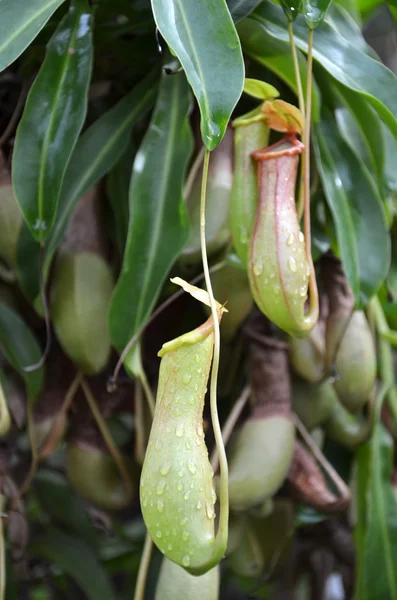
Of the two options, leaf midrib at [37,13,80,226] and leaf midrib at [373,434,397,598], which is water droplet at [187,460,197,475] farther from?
leaf midrib at [373,434,397,598]

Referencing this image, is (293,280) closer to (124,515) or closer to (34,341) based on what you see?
(34,341)

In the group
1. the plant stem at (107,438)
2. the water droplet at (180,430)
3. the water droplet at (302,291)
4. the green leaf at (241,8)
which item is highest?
the green leaf at (241,8)

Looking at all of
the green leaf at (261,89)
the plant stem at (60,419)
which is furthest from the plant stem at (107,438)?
the green leaf at (261,89)

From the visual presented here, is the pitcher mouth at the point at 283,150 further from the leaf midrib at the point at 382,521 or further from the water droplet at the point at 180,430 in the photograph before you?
the leaf midrib at the point at 382,521

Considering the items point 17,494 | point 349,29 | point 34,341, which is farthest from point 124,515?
point 349,29

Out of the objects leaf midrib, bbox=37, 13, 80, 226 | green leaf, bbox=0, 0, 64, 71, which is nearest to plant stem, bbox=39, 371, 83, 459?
leaf midrib, bbox=37, 13, 80, 226

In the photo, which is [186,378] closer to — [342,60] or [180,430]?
[180,430]
